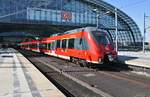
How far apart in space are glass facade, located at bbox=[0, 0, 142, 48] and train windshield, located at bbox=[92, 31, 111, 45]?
66454mm

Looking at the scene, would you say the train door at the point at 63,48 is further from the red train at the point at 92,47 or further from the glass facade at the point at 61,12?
the glass facade at the point at 61,12

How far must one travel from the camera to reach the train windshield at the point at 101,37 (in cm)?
2694

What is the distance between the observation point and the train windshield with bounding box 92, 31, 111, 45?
1061 inches

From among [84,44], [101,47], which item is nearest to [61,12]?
[84,44]

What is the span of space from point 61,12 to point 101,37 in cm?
7163

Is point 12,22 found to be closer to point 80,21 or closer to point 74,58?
point 80,21

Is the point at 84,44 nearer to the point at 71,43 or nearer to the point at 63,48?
the point at 71,43

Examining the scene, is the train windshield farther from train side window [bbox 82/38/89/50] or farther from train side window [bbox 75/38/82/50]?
train side window [bbox 75/38/82/50]

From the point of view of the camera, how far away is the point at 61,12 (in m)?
98.1

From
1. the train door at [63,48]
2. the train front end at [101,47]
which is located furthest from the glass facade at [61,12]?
the train front end at [101,47]

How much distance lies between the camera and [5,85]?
1509 centimetres

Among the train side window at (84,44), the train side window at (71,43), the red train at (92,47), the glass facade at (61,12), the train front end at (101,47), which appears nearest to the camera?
the train front end at (101,47)

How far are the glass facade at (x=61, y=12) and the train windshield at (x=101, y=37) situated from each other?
66.5 meters

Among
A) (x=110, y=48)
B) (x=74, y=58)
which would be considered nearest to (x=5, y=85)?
(x=110, y=48)
